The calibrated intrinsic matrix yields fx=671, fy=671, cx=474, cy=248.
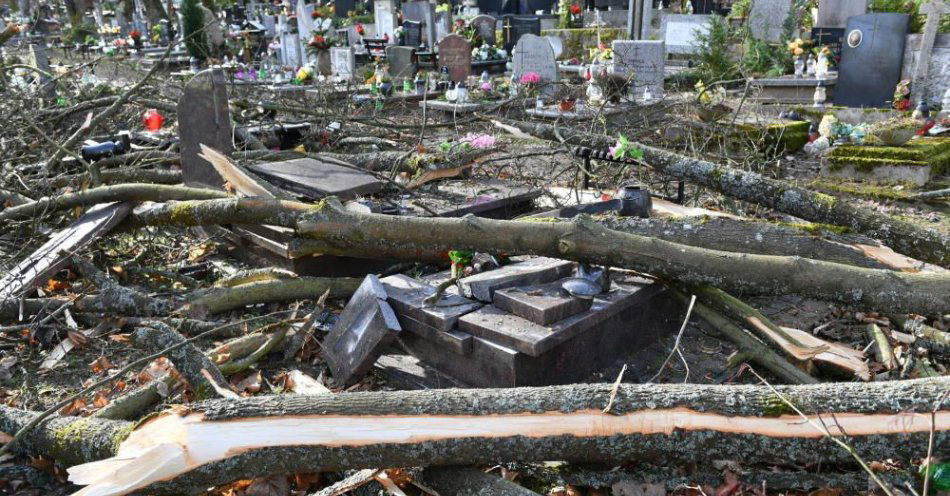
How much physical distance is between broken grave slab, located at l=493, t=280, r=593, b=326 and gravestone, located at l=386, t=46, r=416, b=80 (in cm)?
1177

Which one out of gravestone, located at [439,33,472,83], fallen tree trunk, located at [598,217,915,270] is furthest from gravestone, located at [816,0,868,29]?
fallen tree trunk, located at [598,217,915,270]

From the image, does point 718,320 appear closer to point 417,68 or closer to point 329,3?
point 417,68

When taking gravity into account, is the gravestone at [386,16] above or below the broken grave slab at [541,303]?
above

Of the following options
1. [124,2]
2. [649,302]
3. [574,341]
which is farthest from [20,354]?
[124,2]

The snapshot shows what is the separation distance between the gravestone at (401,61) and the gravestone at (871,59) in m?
8.08

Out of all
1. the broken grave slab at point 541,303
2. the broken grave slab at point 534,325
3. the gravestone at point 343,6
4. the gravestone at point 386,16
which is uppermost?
the gravestone at point 343,6

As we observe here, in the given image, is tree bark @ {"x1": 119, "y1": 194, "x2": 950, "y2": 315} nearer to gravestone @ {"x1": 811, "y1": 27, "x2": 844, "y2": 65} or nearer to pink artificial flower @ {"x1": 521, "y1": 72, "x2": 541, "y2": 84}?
pink artificial flower @ {"x1": 521, "y1": 72, "x2": 541, "y2": 84}

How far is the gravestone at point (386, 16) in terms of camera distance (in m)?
19.1

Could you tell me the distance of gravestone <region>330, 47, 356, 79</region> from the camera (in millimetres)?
14859

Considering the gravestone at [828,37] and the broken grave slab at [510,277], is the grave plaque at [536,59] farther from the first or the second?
the broken grave slab at [510,277]

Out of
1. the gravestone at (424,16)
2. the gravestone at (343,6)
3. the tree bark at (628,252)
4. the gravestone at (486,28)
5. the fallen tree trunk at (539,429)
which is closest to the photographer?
the fallen tree trunk at (539,429)

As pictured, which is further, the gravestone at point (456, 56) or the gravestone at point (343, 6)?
the gravestone at point (343, 6)

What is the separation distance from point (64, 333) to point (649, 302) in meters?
3.25

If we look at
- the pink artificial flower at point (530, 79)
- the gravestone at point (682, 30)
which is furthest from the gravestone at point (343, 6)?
the pink artificial flower at point (530, 79)
